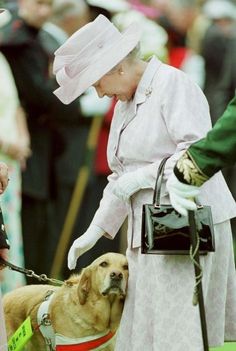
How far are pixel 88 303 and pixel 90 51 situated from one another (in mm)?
1258

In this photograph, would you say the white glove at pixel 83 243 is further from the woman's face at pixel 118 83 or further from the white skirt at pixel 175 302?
the woman's face at pixel 118 83

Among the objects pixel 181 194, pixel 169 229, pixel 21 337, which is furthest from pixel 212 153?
pixel 21 337

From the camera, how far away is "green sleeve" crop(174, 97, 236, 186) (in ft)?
22.5

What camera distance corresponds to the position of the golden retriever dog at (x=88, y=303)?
7.83 meters

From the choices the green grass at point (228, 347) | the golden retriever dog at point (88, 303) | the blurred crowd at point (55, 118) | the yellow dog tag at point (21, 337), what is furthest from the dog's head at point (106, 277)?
the blurred crowd at point (55, 118)

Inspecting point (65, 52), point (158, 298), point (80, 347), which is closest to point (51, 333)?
point (80, 347)

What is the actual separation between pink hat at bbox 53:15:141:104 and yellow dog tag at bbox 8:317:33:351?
46.8 inches

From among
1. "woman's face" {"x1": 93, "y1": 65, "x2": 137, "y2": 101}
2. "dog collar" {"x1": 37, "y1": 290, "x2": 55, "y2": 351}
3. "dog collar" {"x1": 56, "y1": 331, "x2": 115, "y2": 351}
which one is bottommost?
"dog collar" {"x1": 56, "y1": 331, "x2": 115, "y2": 351}

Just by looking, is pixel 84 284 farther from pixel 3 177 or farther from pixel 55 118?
pixel 55 118

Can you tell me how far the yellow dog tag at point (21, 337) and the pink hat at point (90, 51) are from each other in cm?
119

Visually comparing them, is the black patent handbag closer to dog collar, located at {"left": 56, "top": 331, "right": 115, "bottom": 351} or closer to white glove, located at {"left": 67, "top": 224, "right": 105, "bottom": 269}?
white glove, located at {"left": 67, "top": 224, "right": 105, "bottom": 269}

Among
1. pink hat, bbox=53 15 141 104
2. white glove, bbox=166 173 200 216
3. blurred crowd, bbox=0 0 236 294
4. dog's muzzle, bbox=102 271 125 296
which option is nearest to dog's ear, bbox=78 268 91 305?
dog's muzzle, bbox=102 271 125 296

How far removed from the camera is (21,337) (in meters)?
8.02

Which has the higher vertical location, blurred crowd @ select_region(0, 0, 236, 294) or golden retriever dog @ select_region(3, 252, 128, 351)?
blurred crowd @ select_region(0, 0, 236, 294)
